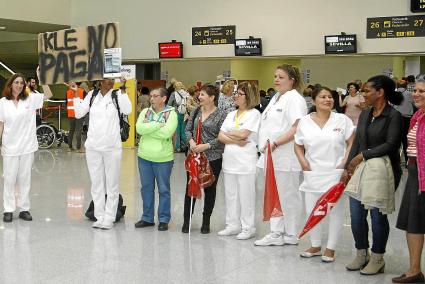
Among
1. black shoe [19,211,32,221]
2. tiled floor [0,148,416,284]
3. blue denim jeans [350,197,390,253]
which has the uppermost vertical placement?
blue denim jeans [350,197,390,253]

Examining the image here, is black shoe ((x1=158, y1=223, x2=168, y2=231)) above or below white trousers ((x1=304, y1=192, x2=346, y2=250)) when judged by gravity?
below

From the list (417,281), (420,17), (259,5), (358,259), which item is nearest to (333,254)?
(358,259)

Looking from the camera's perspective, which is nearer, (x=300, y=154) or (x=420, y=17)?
(x=300, y=154)

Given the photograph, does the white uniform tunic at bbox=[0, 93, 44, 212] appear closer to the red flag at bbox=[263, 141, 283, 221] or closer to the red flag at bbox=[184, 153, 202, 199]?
the red flag at bbox=[184, 153, 202, 199]

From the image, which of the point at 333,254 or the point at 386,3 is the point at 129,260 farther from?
the point at 386,3

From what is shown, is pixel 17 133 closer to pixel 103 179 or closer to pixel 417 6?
pixel 103 179

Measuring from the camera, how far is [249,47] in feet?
59.1

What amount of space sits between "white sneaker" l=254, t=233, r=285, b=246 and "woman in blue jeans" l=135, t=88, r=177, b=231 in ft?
3.87

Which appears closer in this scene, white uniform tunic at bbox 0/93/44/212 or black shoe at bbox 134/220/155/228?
black shoe at bbox 134/220/155/228

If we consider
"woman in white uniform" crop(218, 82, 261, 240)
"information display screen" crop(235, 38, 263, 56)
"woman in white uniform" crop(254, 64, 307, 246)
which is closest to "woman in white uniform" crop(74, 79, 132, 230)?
"woman in white uniform" crop(218, 82, 261, 240)

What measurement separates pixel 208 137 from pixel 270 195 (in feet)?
3.21

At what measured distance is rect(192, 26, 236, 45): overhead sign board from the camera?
18547 millimetres

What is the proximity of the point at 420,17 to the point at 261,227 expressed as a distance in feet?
33.8

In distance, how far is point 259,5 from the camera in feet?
59.1
